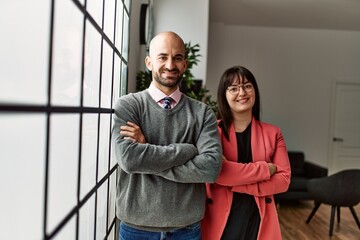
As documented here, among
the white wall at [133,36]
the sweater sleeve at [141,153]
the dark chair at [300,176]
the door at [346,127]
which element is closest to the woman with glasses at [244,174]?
the sweater sleeve at [141,153]

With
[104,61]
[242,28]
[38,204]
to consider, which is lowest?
[38,204]

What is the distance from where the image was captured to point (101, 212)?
150cm

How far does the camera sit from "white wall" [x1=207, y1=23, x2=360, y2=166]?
19.8 feet

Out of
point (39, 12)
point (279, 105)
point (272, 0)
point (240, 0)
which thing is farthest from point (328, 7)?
point (39, 12)

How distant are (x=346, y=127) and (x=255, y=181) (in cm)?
559

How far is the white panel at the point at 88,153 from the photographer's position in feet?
3.60

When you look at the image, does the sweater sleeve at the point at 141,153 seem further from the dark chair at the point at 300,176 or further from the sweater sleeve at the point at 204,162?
the dark chair at the point at 300,176

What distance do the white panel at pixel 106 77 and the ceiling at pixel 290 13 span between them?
11.4ft

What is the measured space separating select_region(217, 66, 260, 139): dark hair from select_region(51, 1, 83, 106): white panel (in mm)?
730

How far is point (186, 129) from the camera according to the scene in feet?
4.05

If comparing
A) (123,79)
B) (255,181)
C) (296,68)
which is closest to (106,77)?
(123,79)

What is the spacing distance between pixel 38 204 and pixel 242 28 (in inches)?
230

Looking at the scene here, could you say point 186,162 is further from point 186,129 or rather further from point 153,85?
point 153,85

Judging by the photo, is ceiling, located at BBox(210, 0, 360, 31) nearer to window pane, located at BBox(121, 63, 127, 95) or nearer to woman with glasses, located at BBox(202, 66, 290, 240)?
window pane, located at BBox(121, 63, 127, 95)
